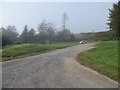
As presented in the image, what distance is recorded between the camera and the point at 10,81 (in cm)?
587

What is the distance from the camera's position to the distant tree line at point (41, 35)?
46.6 meters

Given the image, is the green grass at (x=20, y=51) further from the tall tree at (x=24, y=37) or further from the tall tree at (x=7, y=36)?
the tall tree at (x=24, y=37)

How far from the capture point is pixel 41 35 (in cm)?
5191

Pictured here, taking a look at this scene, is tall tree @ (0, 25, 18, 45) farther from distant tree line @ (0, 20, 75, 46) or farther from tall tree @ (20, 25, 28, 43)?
tall tree @ (20, 25, 28, 43)

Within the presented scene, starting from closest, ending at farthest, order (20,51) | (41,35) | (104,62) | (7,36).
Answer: (104,62)
(20,51)
(7,36)
(41,35)

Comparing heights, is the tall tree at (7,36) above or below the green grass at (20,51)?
above

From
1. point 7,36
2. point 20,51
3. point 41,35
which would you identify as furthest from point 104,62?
point 41,35

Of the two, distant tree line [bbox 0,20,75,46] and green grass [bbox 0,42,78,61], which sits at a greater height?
distant tree line [bbox 0,20,75,46]

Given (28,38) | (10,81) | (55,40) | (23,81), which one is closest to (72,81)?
(23,81)

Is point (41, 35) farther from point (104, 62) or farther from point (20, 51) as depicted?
point (104, 62)

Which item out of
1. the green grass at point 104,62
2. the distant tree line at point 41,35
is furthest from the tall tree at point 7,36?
the green grass at point 104,62

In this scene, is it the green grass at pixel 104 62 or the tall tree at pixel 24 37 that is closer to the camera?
the green grass at pixel 104 62

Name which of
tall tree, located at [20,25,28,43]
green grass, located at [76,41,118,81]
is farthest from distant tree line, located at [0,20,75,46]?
green grass, located at [76,41,118,81]

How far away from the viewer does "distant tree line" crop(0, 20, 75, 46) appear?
46.6 m
